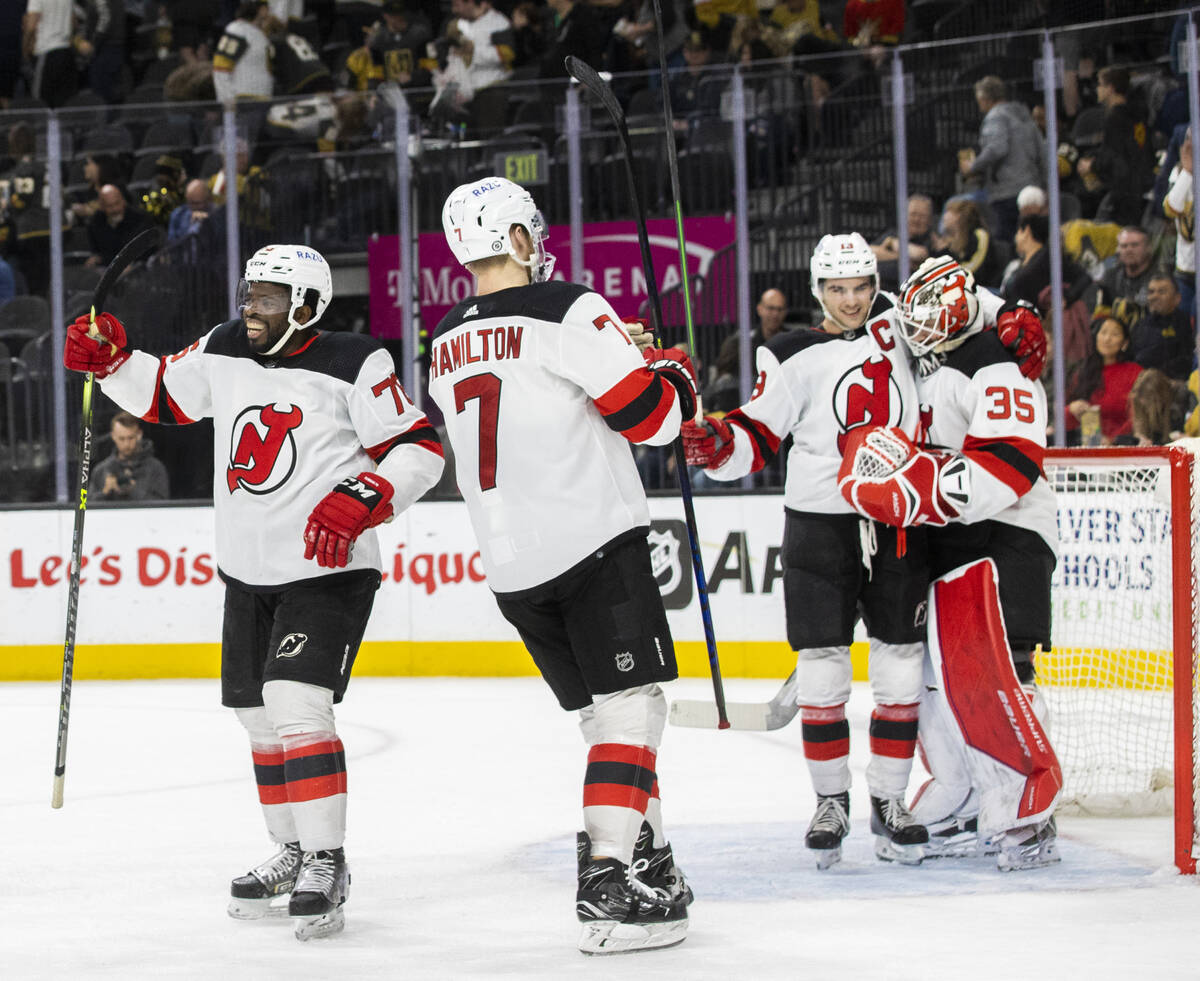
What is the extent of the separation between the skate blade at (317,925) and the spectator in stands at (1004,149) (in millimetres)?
5356

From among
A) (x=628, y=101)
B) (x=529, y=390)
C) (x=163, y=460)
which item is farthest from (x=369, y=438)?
(x=628, y=101)

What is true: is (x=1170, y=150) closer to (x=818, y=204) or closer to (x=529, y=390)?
(x=818, y=204)

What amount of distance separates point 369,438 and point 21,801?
2.08m

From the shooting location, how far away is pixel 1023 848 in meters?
3.69

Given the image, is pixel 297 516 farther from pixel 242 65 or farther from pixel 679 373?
pixel 242 65

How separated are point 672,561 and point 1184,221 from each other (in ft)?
8.08

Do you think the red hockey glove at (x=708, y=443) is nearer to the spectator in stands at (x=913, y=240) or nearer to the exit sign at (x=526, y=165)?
the spectator in stands at (x=913, y=240)

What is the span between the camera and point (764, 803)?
15.1ft

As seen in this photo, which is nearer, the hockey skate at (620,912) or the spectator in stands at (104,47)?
the hockey skate at (620,912)

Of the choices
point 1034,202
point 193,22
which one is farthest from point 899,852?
point 193,22

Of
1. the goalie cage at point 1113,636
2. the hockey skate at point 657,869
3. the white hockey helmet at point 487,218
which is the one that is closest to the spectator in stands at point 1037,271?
the goalie cage at point 1113,636

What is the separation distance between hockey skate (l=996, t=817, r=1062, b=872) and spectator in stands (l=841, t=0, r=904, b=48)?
6658 mm

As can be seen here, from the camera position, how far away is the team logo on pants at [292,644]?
10.6ft

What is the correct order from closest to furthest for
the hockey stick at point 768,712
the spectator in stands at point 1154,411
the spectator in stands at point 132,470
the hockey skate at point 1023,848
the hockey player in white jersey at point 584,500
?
the hockey player in white jersey at point 584,500
the hockey skate at point 1023,848
the hockey stick at point 768,712
the spectator in stands at point 1154,411
the spectator in stands at point 132,470
